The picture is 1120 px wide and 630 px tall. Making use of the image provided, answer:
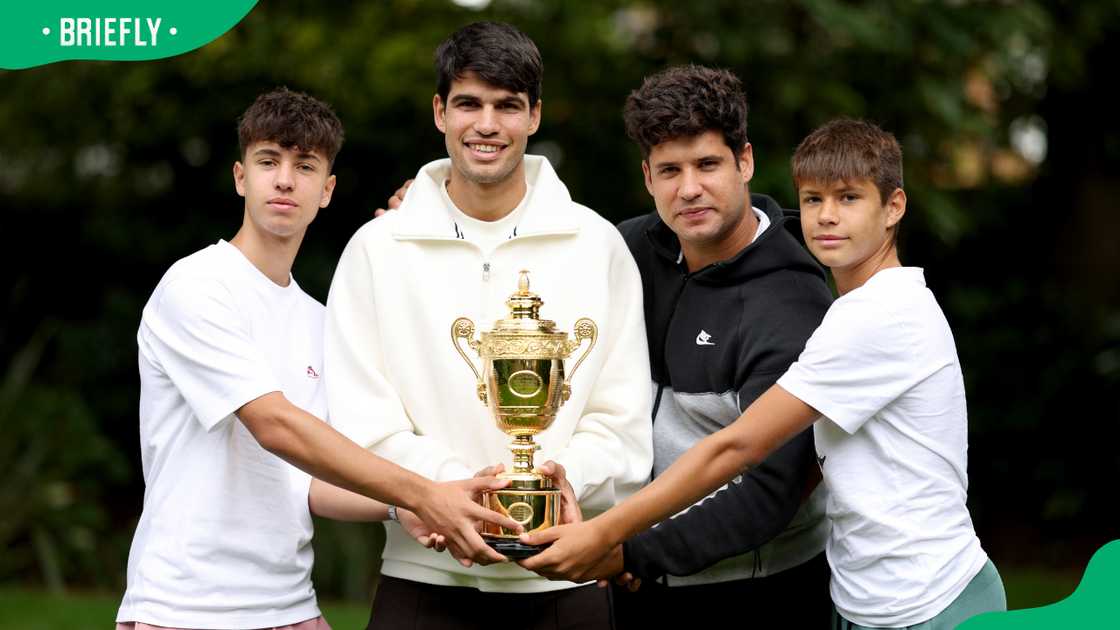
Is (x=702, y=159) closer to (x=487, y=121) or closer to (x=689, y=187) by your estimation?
(x=689, y=187)

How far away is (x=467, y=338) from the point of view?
3.93m

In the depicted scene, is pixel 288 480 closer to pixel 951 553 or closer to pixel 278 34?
pixel 951 553

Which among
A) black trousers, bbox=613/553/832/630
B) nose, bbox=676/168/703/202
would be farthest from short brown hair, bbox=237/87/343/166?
black trousers, bbox=613/553/832/630

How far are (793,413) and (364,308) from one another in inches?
49.5

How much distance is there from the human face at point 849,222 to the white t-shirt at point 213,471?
1528mm

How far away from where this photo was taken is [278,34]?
30.2 ft

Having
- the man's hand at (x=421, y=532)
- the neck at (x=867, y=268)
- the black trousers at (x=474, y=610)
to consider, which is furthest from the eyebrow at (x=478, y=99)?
the black trousers at (x=474, y=610)

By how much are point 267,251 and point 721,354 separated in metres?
1.33

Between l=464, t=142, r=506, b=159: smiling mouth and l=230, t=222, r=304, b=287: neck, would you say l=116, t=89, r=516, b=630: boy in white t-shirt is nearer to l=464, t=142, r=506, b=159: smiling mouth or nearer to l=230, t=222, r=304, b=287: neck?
l=230, t=222, r=304, b=287: neck

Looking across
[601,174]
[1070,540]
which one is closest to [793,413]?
[601,174]

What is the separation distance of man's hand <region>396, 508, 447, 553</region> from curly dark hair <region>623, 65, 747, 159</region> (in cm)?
128

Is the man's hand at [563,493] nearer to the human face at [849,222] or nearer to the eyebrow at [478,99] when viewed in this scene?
the human face at [849,222]

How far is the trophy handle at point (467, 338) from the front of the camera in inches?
153

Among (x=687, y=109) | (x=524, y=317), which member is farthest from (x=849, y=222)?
(x=524, y=317)
